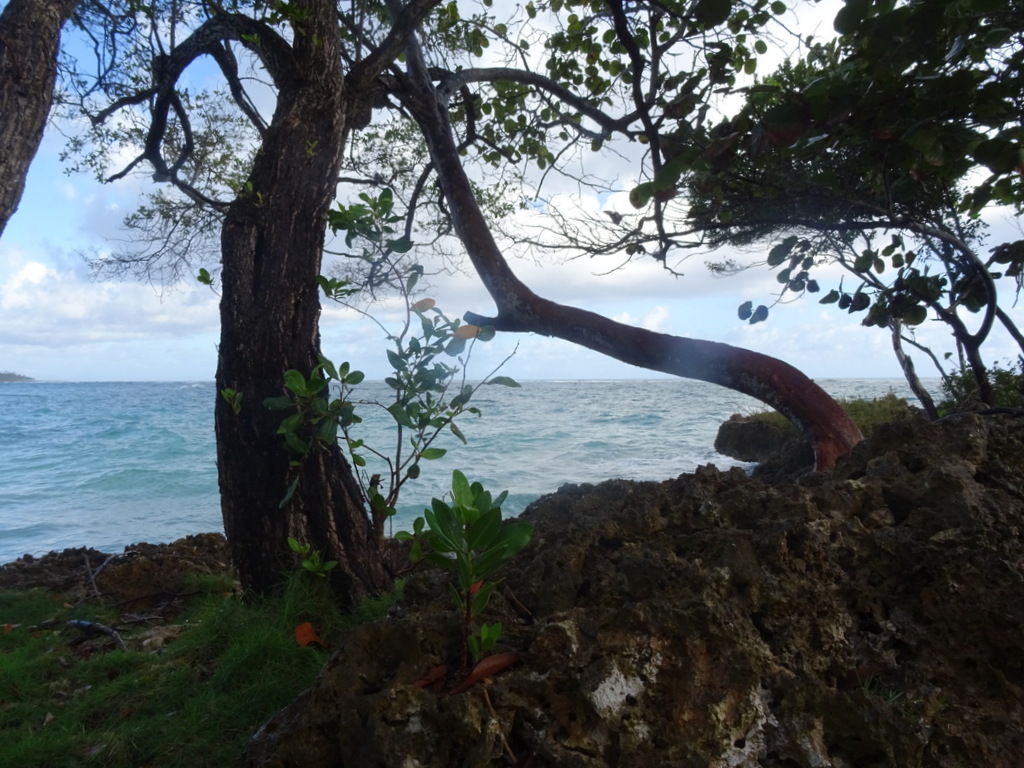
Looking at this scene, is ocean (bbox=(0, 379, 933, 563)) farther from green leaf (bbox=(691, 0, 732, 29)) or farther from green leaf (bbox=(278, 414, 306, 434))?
green leaf (bbox=(691, 0, 732, 29))

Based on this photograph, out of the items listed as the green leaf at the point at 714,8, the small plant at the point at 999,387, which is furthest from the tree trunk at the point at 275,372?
the small plant at the point at 999,387

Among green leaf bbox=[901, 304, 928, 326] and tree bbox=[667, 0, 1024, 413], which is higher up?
tree bbox=[667, 0, 1024, 413]

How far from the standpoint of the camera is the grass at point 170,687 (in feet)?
6.64

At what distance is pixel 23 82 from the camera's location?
209cm

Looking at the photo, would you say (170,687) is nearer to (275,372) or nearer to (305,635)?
(305,635)

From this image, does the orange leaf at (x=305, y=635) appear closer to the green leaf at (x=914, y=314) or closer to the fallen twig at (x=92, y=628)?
the fallen twig at (x=92, y=628)

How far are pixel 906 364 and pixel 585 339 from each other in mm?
2537

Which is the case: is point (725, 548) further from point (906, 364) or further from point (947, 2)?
point (906, 364)

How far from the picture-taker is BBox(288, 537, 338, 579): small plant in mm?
2711

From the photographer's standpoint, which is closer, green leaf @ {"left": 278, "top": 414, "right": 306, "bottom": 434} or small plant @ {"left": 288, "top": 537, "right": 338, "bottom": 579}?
green leaf @ {"left": 278, "top": 414, "right": 306, "bottom": 434}

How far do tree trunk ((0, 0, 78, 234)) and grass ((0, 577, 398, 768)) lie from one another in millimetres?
1621

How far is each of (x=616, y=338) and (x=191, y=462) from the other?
14.3m

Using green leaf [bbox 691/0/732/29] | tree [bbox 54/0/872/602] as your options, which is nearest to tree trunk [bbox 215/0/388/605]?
tree [bbox 54/0/872/602]

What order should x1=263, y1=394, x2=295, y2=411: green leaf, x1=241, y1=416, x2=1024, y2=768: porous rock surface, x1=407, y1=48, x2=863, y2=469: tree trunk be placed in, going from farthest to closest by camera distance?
1. x1=407, y1=48, x2=863, y2=469: tree trunk
2. x1=263, y1=394, x2=295, y2=411: green leaf
3. x1=241, y1=416, x2=1024, y2=768: porous rock surface
